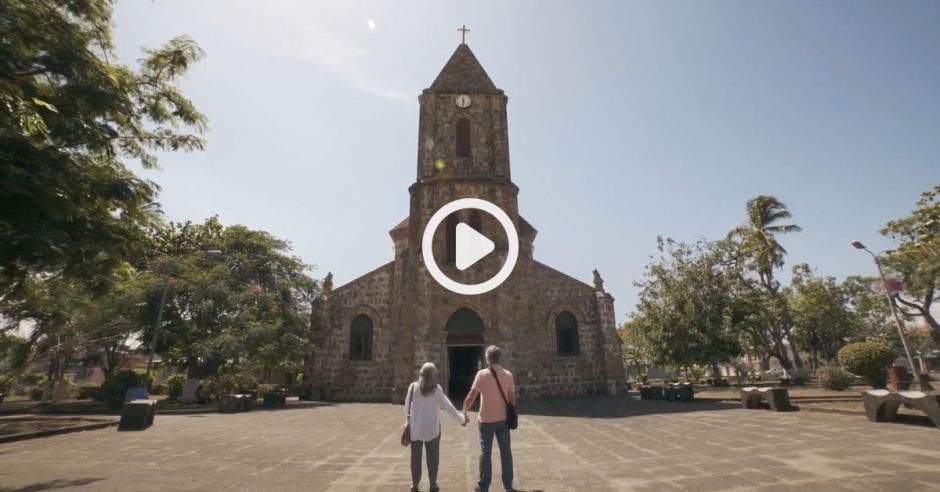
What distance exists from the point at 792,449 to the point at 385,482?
6552 millimetres

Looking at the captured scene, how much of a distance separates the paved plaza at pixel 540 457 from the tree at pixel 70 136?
322 cm

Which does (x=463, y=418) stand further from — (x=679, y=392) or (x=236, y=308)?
(x=236, y=308)

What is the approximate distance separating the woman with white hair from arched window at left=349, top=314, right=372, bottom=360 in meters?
16.6

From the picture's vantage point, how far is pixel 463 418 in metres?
5.04

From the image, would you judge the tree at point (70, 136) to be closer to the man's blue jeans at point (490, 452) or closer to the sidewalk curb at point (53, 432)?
the sidewalk curb at point (53, 432)

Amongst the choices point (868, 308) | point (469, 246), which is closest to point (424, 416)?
point (469, 246)

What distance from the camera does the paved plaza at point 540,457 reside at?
513cm

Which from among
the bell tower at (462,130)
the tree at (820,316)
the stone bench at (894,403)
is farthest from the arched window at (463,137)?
the tree at (820,316)

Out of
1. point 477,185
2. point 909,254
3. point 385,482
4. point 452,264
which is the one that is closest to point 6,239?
point 385,482

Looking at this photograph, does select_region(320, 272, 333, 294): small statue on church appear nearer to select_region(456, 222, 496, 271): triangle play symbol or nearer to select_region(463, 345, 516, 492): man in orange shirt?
select_region(456, 222, 496, 271): triangle play symbol

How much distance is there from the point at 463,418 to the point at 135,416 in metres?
10.8

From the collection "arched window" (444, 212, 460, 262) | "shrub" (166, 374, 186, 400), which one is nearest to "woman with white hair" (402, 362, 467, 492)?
"arched window" (444, 212, 460, 262)

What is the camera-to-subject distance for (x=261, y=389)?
2109 centimetres

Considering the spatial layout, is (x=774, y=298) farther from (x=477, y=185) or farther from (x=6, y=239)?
(x=6, y=239)
